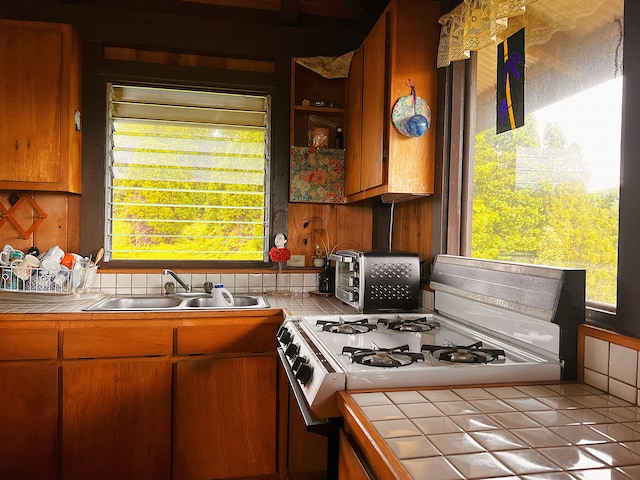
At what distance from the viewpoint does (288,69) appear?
288 centimetres

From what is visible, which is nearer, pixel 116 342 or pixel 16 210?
pixel 116 342

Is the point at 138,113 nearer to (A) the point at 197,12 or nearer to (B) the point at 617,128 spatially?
(A) the point at 197,12

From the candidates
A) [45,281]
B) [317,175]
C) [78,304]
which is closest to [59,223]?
[45,281]

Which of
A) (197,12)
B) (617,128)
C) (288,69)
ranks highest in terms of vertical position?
(197,12)

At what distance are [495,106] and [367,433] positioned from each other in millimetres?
1498

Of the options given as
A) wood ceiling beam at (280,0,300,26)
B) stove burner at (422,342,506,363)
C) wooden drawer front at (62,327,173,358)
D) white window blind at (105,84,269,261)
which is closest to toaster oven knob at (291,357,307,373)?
stove burner at (422,342,506,363)

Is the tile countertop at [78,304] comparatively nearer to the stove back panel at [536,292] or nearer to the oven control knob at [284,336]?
the oven control knob at [284,336]

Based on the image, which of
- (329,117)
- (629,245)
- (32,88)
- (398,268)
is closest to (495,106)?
(398,268)

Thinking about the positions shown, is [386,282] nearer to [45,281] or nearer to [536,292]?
[536,292]

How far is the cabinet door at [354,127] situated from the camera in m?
2.58

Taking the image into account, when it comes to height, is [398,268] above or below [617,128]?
below

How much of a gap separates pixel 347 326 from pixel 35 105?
2.05m

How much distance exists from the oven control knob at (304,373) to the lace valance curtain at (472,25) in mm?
1303

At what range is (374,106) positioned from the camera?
2.29 metres
